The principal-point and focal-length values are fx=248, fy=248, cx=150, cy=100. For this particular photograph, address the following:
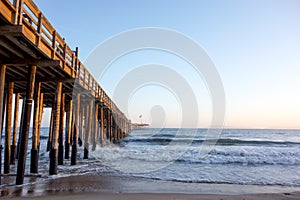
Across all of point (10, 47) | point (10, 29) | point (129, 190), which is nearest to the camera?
point (10, 29)

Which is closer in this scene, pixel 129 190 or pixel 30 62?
pixel 129 190

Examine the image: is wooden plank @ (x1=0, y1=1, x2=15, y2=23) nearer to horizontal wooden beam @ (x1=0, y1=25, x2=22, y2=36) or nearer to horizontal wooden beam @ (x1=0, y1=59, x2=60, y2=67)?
horizontal wooden beam @ (x1=0, y1=25, x2=22, y2=36)

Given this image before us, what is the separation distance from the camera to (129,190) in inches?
266

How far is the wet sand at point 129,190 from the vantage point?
593cm

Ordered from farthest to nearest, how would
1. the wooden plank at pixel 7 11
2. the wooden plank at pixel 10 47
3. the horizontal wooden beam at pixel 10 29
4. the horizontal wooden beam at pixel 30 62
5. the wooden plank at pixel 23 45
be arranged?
the horizontal wooden beam at pixel 30 62
the wooden plank at pixel 10 47
the wooden plank at pixel 23 45
the horizontal wooden beam at pixel 10 29
the wooden plank at pixel 7 11

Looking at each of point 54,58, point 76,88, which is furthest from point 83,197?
point 76,88

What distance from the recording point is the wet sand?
5.93 meters

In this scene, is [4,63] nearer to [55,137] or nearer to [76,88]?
[55,137]

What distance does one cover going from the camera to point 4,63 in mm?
6742

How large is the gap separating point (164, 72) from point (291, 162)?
10.6 m

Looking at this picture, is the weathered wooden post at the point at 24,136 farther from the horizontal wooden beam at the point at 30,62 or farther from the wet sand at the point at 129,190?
the wet sand at the point at 129,190

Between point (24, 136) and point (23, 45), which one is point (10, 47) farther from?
point (24, 136)

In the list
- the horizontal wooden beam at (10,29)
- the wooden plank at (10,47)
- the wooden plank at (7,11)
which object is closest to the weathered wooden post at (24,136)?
the wooden plank at (10,47)

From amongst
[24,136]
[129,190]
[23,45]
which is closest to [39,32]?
[23,45]
